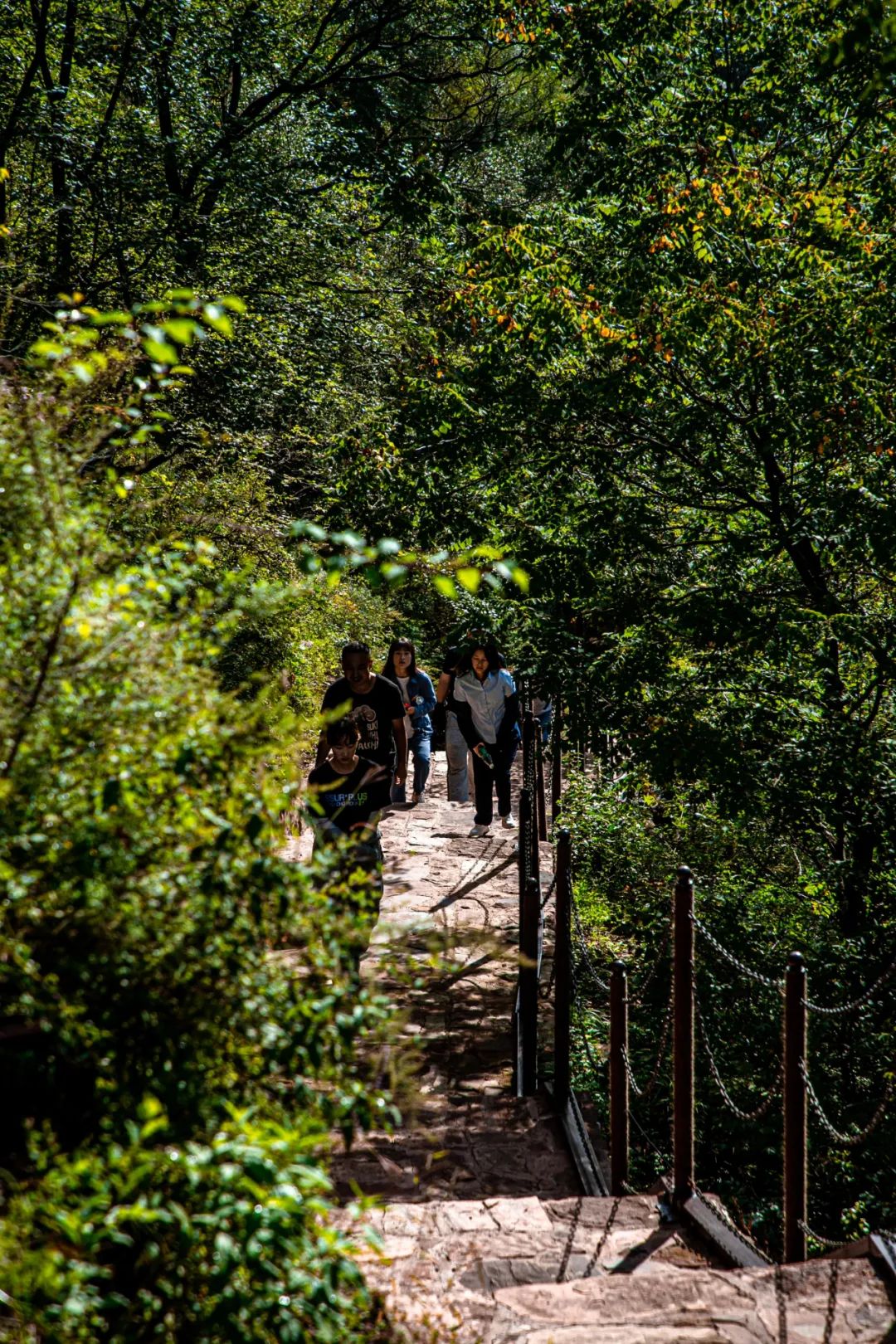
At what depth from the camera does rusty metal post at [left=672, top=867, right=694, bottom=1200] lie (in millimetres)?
4704

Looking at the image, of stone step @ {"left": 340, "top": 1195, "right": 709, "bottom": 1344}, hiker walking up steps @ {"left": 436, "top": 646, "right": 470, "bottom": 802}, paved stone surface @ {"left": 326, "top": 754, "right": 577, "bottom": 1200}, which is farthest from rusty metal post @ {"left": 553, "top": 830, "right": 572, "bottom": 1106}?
hiker walking up steps @ {"left": 436, "top": 646, "right": 470, "bottom": 802}

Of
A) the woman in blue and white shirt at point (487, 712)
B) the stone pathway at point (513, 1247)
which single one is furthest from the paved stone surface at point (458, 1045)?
the woman in blue and white shirt at point (487, 712)

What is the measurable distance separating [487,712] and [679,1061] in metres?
5.82

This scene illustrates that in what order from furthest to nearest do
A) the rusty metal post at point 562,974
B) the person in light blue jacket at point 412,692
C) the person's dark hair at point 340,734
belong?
the person in light blue jacket at point 412,692, the person's dark hair at point 340,734, the rusty metal post at point 562,974

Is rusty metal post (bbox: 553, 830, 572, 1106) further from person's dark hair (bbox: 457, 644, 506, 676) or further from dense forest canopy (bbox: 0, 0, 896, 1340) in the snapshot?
person's dark hair (bbox: 457, 644, 506, 676)

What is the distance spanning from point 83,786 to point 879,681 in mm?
6158

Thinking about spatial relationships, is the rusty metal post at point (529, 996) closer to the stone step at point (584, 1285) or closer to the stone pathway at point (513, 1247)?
the stone pathway at point (513, 1247)

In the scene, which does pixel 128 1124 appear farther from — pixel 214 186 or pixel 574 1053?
pixel 214 186

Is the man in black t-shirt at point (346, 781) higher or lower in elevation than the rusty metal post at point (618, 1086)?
higher

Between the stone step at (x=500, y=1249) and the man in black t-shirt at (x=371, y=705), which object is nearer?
the stone step at (x=500, y=1249)

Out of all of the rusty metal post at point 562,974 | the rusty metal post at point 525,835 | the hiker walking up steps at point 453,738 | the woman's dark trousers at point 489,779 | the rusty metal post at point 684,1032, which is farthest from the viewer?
the hiker walking up steps at point 453,738

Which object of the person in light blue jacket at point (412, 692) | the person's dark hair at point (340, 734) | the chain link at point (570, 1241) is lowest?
the chain link at point (570, 1241)

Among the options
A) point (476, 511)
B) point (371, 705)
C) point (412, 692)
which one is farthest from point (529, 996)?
point (412, 692)

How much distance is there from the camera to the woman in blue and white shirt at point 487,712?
10367 millimetres
